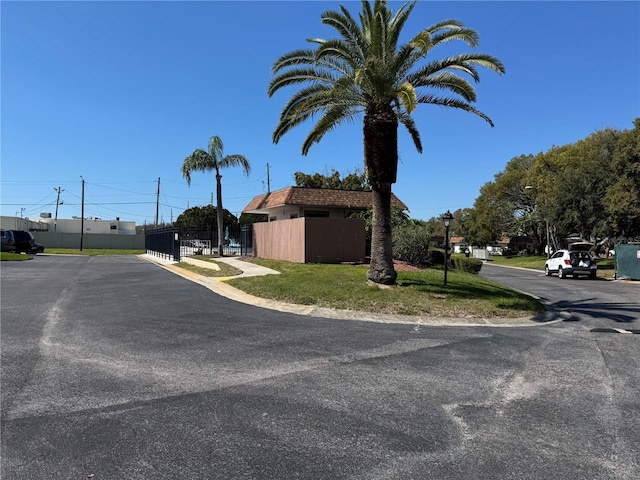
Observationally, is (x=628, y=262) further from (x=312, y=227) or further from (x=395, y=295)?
(x=395, y=295)

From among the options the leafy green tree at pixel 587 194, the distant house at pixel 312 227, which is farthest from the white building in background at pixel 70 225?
the leafy green tree at pixel 587 194

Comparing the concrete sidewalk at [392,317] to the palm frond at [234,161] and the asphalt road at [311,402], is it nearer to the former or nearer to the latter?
the asphalt road at [311,402]

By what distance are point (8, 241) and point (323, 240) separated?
85.6 feet

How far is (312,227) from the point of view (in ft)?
66.7

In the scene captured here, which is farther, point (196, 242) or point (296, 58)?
point (196, 242)

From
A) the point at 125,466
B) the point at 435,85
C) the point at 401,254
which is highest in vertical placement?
the point at 435,85

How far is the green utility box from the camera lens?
83.0 feet

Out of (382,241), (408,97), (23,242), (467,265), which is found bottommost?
(467,265)

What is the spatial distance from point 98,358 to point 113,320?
9.60ft

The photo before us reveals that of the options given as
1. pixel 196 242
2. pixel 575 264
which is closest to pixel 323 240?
pixel 196 242

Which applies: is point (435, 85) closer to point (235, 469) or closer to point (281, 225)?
point (281, 225)

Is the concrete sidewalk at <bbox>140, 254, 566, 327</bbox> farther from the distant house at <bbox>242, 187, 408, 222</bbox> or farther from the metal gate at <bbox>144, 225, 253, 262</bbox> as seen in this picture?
the metal gate at <bbox>144, 225, 253, 262</bbox>

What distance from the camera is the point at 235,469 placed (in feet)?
11.3

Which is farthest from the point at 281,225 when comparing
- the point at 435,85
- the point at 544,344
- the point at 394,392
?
the point at 394,392
